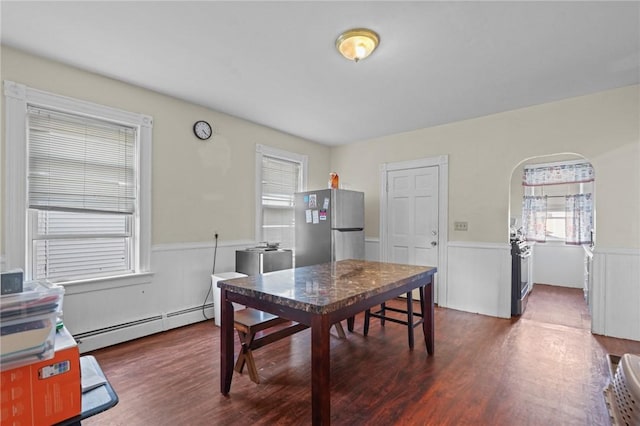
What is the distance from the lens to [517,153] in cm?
372

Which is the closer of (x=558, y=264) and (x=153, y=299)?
(x=153, y=299)

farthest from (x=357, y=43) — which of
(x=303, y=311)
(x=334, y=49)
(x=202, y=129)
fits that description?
(x=202, y=129)

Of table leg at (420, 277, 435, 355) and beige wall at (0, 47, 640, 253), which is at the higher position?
beige wall at (0, 47, 640, 253)

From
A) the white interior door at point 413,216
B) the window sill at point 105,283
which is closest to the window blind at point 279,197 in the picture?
the white interior door at point 413,216

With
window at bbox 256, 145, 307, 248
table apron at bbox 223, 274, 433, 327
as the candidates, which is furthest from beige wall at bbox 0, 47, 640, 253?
table apron at bbox 223, 274, 433, 327

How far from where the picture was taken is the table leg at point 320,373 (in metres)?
1.56

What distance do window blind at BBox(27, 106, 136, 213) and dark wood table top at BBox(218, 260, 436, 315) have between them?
178 cm

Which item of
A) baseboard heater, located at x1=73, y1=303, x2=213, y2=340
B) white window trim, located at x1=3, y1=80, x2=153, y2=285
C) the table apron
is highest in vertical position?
white window trim, located at x1=3, y1=80, x2=153, y2=285

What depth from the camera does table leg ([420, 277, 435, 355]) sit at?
8.97 feet

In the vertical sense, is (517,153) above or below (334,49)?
below

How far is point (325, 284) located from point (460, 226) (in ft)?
9.32

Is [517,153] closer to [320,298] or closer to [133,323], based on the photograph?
[320,298]

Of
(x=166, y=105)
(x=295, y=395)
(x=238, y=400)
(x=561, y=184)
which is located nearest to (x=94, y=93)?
(x=166, y=105)

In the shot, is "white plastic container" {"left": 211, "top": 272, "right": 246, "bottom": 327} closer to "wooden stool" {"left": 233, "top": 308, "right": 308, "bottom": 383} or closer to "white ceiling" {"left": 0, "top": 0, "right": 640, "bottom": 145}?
"wooden stool" {"left": 233, "top": 308, "right": 308, "bottom": 383}
